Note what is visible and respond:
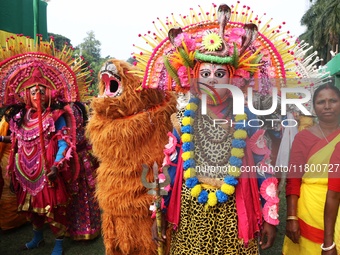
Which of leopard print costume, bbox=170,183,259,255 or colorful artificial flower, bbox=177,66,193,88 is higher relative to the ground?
colorful artificial flower, bbox=177,66,193,88

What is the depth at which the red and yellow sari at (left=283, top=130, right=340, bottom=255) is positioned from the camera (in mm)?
1792

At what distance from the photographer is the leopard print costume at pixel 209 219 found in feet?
6.09

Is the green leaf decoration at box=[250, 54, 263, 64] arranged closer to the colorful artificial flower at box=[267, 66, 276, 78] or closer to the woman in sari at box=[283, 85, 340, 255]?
the colorful artificial flower at box=[267, 66, 276, 78]

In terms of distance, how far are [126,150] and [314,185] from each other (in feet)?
5.34

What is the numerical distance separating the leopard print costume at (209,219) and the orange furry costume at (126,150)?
0.57 meters

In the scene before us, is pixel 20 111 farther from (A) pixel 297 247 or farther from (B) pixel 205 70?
(A) pixel 297 247

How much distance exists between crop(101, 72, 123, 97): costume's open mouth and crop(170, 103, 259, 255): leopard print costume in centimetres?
90

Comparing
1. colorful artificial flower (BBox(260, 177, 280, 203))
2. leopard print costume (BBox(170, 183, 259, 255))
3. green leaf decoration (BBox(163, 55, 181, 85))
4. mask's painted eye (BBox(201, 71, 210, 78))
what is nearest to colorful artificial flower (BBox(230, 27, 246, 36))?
mask's painted eye (BBox(201, 71, 210, 78))

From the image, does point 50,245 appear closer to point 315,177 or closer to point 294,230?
point 294,230

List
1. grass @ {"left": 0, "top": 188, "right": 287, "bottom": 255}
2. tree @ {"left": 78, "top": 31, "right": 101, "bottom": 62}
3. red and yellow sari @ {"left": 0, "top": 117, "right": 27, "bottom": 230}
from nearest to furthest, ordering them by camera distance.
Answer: grass @ {"left": 0, "top": 188, "right": 287, "bottom": 255} → red and yellow sari @ {"left": 0, "top": 117, "right": 27, "bottom": 230} → tree @ {"left": 78, "top": 31, "right": 101, "bottom": 62}

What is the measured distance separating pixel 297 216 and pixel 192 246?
0.84 metres

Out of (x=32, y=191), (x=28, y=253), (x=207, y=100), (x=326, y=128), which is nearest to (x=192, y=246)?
(x=207, y=100)

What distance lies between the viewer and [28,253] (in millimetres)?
3426

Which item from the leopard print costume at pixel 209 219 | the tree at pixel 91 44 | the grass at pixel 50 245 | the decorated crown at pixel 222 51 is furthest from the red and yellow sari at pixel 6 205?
the tree at pixel 91 44
